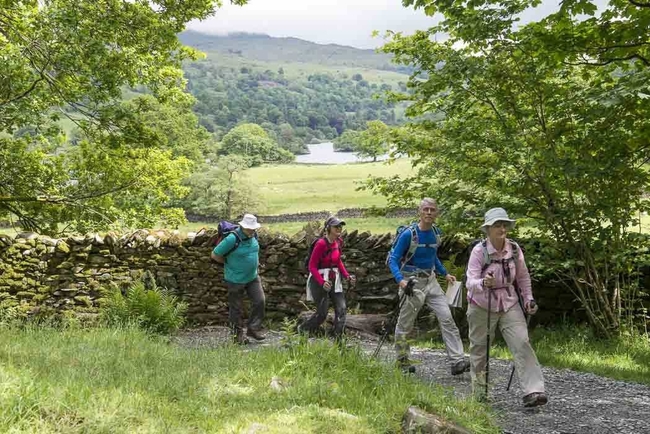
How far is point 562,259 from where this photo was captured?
9.48 m

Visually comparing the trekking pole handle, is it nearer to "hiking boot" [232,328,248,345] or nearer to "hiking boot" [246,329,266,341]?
"hiking boot" [232,328,248,345]

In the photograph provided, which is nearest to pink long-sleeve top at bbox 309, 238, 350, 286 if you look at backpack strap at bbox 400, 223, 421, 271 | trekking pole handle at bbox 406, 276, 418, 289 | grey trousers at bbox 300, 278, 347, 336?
grey trousers at bbox 300, 278, 347, 336

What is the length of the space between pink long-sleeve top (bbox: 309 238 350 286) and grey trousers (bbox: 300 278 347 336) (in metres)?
0.24

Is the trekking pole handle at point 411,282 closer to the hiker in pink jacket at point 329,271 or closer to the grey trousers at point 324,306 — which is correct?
the hiker in pink jacket at point 329,271

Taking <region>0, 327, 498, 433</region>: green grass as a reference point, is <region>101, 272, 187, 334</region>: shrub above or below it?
below

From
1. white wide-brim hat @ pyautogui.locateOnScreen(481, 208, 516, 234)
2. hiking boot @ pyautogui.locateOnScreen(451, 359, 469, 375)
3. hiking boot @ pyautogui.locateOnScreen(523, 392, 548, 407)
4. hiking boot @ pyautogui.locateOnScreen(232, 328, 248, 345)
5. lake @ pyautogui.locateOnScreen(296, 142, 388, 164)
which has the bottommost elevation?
lake @ pyautogui.locateOnScreen(296, 142, 388, 164)

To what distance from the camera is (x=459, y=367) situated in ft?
23.4

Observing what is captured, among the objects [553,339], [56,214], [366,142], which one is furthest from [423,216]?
[56,214]

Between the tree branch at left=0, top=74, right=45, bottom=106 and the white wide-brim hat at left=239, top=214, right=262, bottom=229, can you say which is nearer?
the white wide-brim hat at left=239, top=214, right=262, bottom=229

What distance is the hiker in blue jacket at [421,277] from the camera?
6.88 meters

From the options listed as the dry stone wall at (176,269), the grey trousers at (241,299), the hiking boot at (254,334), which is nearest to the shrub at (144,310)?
the dry stone wall at (176,269)

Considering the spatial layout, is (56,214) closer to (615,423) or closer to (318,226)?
(318,226)

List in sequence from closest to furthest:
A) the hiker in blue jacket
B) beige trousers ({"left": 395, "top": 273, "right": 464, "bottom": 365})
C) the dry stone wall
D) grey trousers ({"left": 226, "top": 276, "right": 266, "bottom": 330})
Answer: the hiker in blue jacket
beige trousers ({"left": 395, "top": 273, "right": 464, "bottom": 365})
grey trousers ({"left": 226, "top": 276, "right": 266, "bottom": 330})
the dry stone wall

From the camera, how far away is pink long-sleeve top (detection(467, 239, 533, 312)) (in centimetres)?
578
